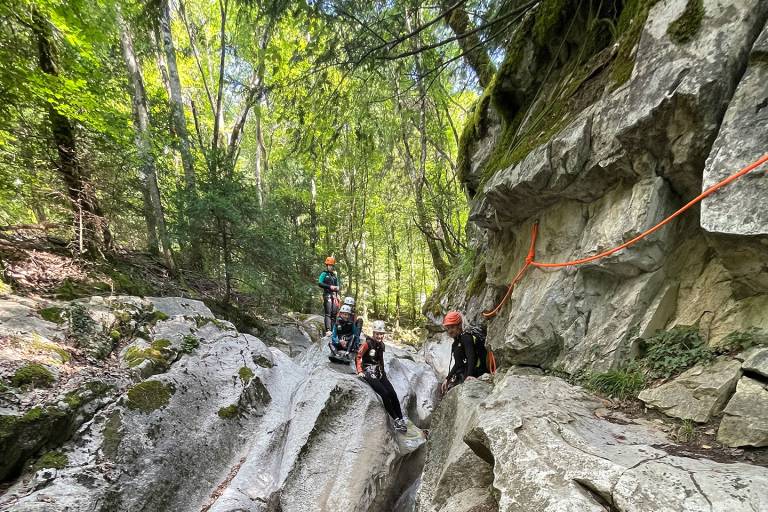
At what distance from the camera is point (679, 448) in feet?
9.41

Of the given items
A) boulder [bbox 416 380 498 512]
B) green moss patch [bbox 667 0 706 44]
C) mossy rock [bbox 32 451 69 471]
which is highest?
green moss patch [bbox 667 0 706 44]

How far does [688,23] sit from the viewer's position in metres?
3.61

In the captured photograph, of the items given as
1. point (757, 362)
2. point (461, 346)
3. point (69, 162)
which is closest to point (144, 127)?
point (69, 162)

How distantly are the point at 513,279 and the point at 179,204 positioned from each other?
A: 901 cm

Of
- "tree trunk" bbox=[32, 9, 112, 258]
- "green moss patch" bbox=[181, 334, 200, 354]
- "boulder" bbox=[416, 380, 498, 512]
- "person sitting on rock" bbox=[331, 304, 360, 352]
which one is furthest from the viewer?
"person sitting on rock" bbox=[331, 304, 360, 352]

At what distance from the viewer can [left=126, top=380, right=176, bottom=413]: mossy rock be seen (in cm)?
566

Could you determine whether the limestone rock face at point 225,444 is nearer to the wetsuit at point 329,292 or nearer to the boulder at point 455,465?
the boulder at point 455,465

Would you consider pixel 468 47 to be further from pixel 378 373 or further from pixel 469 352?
pixel 378 373

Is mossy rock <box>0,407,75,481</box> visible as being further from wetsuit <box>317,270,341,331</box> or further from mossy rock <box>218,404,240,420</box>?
wetsuit <box>317,270,341,331</box>

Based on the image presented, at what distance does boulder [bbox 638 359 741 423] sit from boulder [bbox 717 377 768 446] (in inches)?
4.4

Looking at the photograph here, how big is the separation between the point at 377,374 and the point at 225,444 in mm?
3065

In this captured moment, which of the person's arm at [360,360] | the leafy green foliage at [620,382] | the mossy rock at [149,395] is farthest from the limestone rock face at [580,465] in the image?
the mossy rock at [149,395]

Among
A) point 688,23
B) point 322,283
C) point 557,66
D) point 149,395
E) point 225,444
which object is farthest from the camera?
point 322,283

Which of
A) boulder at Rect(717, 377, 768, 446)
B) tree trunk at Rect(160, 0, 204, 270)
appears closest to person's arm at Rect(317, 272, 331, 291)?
tree trunk at Rect(160, 0, 204, 270)
